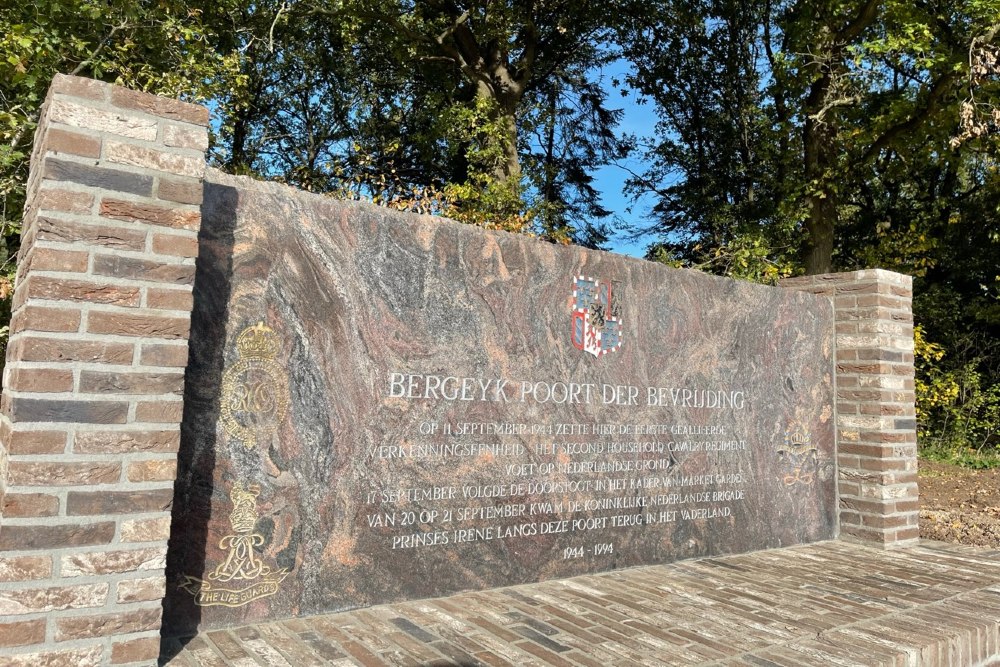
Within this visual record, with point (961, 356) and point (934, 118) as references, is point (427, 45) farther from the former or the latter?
point (961, 356)

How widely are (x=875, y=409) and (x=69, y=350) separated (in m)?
4.90

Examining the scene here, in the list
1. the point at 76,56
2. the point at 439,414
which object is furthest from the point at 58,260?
the point at 76,56

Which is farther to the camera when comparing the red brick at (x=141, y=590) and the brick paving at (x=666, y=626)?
the brick paving at (x=666, y=626)

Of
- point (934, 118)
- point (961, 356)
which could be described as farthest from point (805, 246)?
point (961, 356)

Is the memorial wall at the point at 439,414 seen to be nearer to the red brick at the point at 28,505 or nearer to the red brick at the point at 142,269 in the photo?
the red brick at the point at 142,269

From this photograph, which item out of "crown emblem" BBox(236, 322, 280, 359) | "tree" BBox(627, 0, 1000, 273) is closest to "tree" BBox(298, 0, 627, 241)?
"tree" BBox(627, 0, 1000, 273)

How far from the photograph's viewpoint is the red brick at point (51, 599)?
7.36ft

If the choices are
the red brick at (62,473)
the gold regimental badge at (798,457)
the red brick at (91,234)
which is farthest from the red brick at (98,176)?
the gold regimental badge at (798,457)

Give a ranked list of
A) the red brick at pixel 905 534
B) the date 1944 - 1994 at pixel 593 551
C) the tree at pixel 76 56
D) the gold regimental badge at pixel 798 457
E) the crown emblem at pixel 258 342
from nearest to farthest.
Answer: the crown emblem at pixel 258 342, the date 1944 - 1994 at pixel 593 551, the gold regimental badge at pixel 798 457, the red brick at pixel 905 534, the tree at pixel 76 56

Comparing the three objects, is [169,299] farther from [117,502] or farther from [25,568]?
[25,568]

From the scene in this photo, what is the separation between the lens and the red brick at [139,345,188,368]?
249cm

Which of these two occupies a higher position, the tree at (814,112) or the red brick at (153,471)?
the tree at (814,112)

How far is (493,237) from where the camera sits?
12.4ft

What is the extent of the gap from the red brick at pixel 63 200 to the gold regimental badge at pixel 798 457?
4.27 metres
